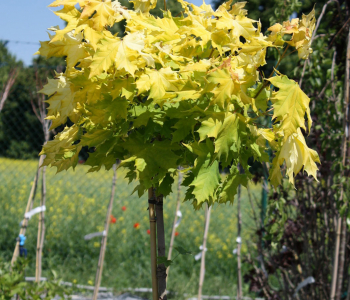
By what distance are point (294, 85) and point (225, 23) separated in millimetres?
204

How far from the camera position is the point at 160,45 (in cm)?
91

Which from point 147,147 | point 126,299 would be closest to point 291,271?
point 126,299

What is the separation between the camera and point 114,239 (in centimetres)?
429

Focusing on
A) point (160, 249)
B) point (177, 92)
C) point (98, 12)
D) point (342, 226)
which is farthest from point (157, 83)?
point (342, 226)

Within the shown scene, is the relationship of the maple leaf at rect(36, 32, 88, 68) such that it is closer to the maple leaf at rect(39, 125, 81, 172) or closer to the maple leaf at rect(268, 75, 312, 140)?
the maple leaf at rect(39, 125, 81, 172)

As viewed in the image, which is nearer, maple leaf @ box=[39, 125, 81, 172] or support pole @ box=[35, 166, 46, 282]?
maple leaf @ box=[39, 125, 81, 172]

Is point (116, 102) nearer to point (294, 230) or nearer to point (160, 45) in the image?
point (160, 45)

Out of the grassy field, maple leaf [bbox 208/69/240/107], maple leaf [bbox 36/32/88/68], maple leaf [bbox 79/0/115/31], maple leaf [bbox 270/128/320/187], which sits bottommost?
the grassy field

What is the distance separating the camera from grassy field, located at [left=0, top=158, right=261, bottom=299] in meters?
3.78

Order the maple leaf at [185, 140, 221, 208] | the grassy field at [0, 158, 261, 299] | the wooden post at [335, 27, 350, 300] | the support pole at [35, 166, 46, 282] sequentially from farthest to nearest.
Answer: the grassy field at [0, 158, 261, 299] < the support pole at [35, 166, 46, 282] < the wooden post at [335, 27, 350, 300] < the maple leaf at [185, 140, 221, 208]

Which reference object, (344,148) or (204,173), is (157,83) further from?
(344,148)

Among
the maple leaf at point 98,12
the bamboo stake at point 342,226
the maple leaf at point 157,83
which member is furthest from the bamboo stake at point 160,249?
the bamboo stake at point 342,226

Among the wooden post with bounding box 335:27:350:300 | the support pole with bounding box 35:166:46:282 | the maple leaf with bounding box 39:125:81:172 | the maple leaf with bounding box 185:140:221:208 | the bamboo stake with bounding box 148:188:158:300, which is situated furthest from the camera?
the support pole with bounding box 35:166:46:282

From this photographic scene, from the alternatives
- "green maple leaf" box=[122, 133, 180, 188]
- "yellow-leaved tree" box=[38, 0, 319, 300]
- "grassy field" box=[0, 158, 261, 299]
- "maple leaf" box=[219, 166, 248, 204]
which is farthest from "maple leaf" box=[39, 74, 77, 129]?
"grassy field" box=[0, 158, 261, 299]
